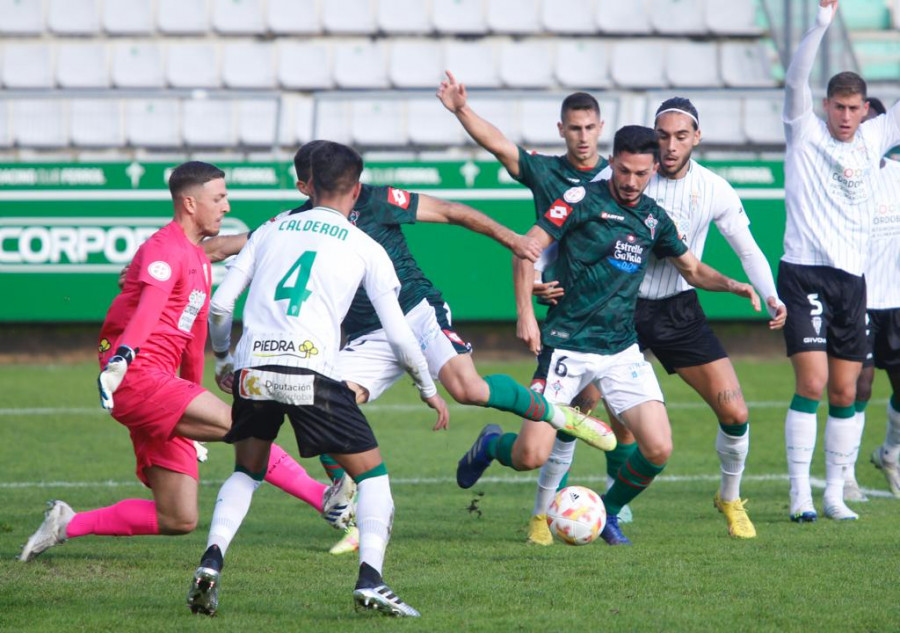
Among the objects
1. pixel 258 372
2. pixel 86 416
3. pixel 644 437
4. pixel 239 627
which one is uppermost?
pixel 258 372

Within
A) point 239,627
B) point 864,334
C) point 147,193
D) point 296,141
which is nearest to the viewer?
point 239,627

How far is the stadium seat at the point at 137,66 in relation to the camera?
18.7 m

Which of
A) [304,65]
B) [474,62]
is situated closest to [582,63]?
[474,62]

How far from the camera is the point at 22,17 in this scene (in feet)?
62.8

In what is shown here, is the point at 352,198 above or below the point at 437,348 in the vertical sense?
above

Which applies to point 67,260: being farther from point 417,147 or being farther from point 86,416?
point 417,147

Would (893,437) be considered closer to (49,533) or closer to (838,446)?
(838,446)

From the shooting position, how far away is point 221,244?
691 cm

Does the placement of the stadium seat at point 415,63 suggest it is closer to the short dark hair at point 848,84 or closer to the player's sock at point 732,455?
the short dark hair at point 848,84

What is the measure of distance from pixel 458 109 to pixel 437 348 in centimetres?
134

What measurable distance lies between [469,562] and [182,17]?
1469 cm

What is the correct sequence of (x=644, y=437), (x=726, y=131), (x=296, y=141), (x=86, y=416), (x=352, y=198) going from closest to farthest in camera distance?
1. (x=352, y=198)
2. (x=644, y=437)
3. (x=86, y=416)
4. (x=726, y=131)
5. (x=296, y=141)

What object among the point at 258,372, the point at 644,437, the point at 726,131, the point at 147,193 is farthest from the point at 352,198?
the point at 726,131

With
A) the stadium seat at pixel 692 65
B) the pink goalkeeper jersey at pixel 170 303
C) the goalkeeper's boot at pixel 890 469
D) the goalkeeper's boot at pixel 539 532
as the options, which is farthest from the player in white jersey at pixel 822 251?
the stadium seat at pixel 692 65
